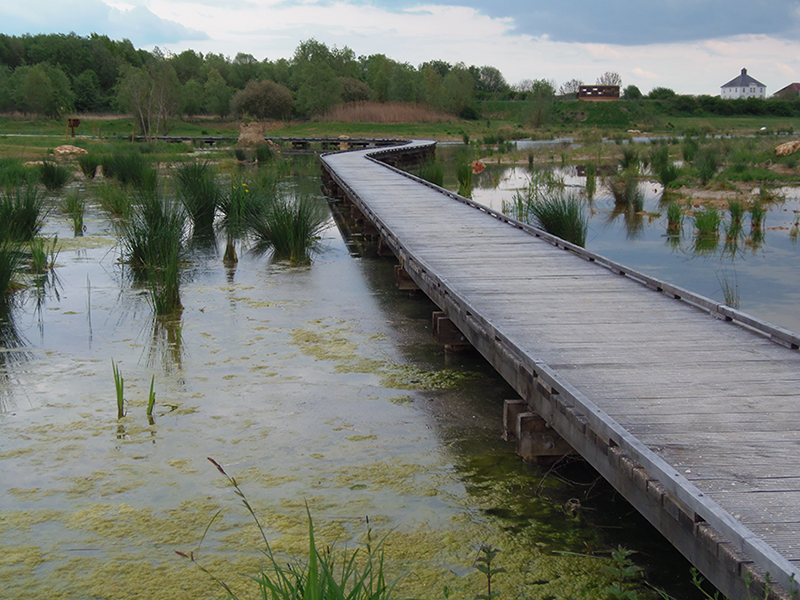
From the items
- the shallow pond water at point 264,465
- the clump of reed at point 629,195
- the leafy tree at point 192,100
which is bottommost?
the shallow pond water at point 264,465

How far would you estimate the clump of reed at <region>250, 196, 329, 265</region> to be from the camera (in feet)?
25.7

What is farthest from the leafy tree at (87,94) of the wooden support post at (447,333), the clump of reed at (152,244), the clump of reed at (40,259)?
the wooden support post at (447,333)

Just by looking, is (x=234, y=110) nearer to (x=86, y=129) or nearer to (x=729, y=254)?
(x=86, y=129)

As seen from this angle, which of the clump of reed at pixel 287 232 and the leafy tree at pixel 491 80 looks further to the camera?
the leafy tree at pixel 491 80

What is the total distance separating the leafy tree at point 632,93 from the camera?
69287 mm

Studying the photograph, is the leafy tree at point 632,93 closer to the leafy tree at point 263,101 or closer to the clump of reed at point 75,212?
the leafy tree at point 263,101

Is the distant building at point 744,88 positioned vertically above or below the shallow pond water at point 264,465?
above

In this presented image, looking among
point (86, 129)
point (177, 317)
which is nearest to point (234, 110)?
point (86, 129)

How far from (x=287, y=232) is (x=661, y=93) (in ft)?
217

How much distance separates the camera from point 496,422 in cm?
384

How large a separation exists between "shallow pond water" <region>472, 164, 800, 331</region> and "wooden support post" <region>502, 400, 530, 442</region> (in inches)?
115

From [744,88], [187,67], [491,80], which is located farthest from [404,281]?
[744,88]

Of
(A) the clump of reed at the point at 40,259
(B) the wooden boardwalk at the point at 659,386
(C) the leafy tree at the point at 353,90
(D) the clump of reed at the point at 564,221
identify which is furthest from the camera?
(C) the leafy tree at the point at 353,90

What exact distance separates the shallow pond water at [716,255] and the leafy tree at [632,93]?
60.8 m
